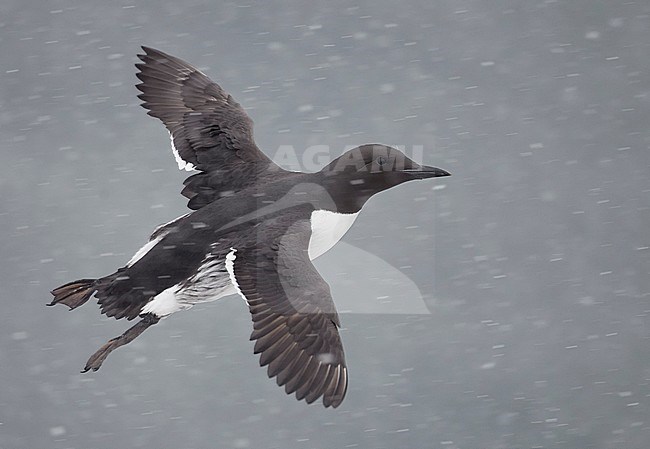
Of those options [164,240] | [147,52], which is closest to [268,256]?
[164,240]

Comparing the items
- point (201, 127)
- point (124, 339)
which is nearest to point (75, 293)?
point (124, 339)

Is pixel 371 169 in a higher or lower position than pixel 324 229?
higher

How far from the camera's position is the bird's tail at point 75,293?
10.5 feet

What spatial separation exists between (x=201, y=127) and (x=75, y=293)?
76cm

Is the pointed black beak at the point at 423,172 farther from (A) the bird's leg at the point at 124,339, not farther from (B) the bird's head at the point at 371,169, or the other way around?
(A) the bird's leg at the point at 124,339

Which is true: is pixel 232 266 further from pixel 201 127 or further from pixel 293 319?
pixel 201 127

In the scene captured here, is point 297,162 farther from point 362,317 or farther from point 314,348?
point 362,317

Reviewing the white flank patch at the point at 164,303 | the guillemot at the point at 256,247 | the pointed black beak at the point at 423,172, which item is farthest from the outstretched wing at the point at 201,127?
the pointed black beak at the point at 423,172

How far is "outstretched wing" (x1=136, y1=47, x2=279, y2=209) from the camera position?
343cm

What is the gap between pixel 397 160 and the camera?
321 centimetres

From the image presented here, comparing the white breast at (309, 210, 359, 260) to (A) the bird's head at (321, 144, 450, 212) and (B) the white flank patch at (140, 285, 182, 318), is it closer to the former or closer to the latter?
(A) the bird's head at (321, 144, 450, 212)

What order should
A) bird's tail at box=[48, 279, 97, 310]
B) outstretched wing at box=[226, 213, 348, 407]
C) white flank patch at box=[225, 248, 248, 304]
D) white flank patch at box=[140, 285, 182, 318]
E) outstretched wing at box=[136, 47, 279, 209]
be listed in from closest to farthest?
outstretched wing at box=[226, 213, 348, 407] < white flank patch at box=[225, 248, 248, 304] < white flank patch at box=[140, 285, 182, 318] < bird's tail at box=[48, 279, 97, 310] < outstretched wing at box=[136, 47, 279, 209]

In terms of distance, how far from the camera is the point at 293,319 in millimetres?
2838

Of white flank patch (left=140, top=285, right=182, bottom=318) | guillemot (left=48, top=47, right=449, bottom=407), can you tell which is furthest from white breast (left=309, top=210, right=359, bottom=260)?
white flank patch (left=140, top=285, right=182, bottom=318)
